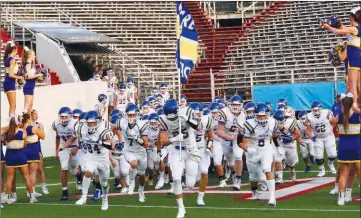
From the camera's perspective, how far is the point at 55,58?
2981 centimetres

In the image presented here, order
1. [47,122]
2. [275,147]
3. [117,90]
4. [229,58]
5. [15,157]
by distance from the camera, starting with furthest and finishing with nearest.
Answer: [229,58] → [117,90] → [47,122] → [275,147] → [15,157]

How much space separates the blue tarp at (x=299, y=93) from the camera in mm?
28906

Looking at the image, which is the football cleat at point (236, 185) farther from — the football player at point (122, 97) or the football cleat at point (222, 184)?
the football player at point (122, 97)

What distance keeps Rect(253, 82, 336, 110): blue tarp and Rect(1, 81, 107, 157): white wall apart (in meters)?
5.44

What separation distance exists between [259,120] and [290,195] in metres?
1.74

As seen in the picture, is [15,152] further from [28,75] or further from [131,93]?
[131,93]

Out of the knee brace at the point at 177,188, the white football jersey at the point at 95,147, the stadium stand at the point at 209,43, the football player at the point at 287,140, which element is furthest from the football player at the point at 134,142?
the stadium stand at the point at 209,43

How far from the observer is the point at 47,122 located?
84.8ft

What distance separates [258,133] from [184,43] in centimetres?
179

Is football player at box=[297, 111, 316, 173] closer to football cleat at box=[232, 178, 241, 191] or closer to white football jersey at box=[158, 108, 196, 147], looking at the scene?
football cleat at box=[232, 178, 241, 191]

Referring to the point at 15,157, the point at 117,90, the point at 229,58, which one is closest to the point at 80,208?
the point at 15,157

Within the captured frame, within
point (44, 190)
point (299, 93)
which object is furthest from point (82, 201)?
point (299, 93)

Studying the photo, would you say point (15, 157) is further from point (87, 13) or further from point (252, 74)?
point (87, 13)

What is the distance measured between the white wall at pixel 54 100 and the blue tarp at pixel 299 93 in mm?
5444
